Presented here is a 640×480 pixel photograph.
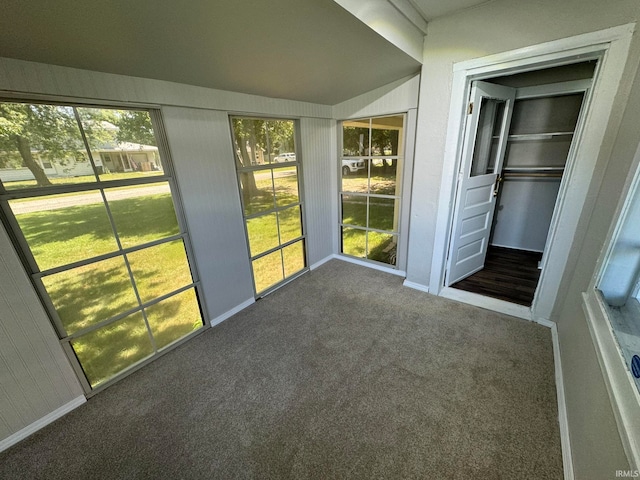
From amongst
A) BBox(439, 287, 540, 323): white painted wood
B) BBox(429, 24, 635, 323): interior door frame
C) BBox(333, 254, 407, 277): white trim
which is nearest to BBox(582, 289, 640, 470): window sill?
BBox(429, 24, 635, 323): interior door frame

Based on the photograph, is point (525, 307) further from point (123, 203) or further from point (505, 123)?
point (123, 203)

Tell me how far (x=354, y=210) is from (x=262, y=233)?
135cm

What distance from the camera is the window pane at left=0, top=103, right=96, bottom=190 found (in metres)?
1.27

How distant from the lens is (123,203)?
1.66 meters

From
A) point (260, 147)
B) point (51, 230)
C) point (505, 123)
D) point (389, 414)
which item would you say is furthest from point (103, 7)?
point (505, 123)

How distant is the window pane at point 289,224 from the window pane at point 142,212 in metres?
1.13

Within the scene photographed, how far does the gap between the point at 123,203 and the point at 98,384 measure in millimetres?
1283

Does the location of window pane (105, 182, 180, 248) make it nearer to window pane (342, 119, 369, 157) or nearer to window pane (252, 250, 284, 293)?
window pane (252, 250, 284, 293)

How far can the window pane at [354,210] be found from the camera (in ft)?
10.6

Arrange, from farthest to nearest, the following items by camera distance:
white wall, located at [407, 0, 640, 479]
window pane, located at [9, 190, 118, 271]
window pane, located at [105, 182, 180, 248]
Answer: window pane, located at [105, 182, 180, 248], window pane, located at [9, 190, 118, 271], white wall, located at [407, 0, 640, 479]

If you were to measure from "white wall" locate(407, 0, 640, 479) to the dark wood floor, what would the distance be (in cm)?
51

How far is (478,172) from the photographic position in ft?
8.37

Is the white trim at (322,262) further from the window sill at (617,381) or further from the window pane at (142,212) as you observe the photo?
the window sill at (617,381)

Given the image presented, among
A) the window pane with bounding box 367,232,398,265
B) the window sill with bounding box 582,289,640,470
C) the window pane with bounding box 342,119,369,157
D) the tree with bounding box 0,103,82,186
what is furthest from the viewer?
the window pane with bounding box 367,232,398,265
